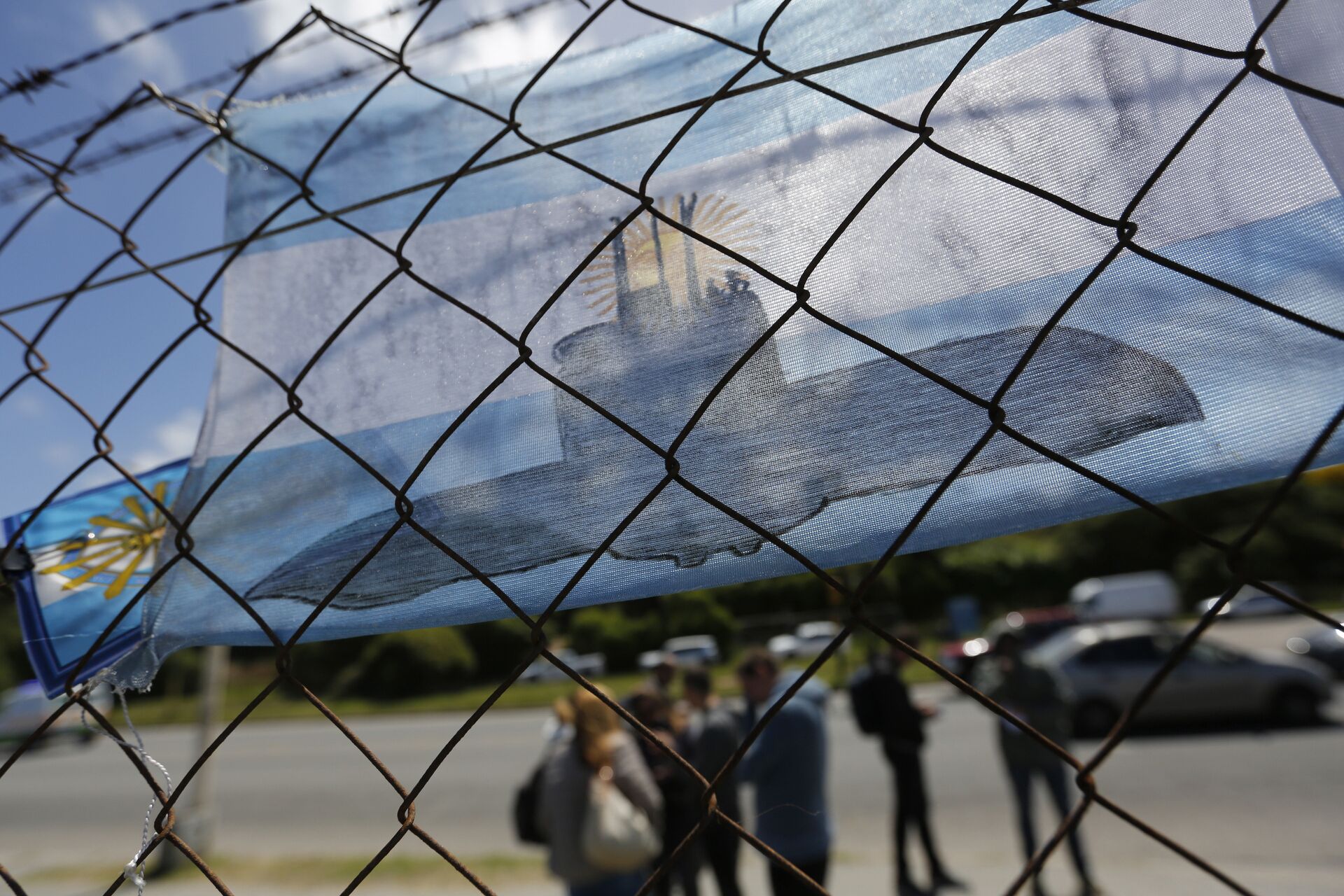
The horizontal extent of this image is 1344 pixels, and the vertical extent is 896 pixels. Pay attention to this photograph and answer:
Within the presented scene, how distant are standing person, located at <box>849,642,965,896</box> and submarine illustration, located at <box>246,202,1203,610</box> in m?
4.99

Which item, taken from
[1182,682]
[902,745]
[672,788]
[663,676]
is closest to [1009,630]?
[902,745]

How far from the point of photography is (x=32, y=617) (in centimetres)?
132

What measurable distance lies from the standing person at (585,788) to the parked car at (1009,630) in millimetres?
3197

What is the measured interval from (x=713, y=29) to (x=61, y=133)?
1.19m

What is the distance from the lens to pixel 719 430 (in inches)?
39.8

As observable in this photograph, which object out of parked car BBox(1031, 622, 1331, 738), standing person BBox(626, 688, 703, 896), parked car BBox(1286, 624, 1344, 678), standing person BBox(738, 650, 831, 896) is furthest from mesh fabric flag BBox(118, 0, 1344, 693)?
parked car BBox(1286, 624, 1344, 678)

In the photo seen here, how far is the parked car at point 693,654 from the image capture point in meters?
5.46

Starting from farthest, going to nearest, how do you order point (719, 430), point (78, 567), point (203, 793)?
point (203, 793)
point (78, 567)
point (719, 430)

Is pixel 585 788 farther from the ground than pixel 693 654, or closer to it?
farther from the ground

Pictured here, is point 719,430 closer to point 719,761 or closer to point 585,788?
point 585,788

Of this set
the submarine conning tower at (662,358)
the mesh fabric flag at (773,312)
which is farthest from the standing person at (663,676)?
the submarine conning tower at (662,358)

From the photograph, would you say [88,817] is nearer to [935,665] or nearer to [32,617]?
[32,617]

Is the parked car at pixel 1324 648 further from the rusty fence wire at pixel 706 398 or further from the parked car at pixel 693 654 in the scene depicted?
the rusty fence wire at pixel 706 398

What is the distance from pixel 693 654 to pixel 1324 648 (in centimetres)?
1233
